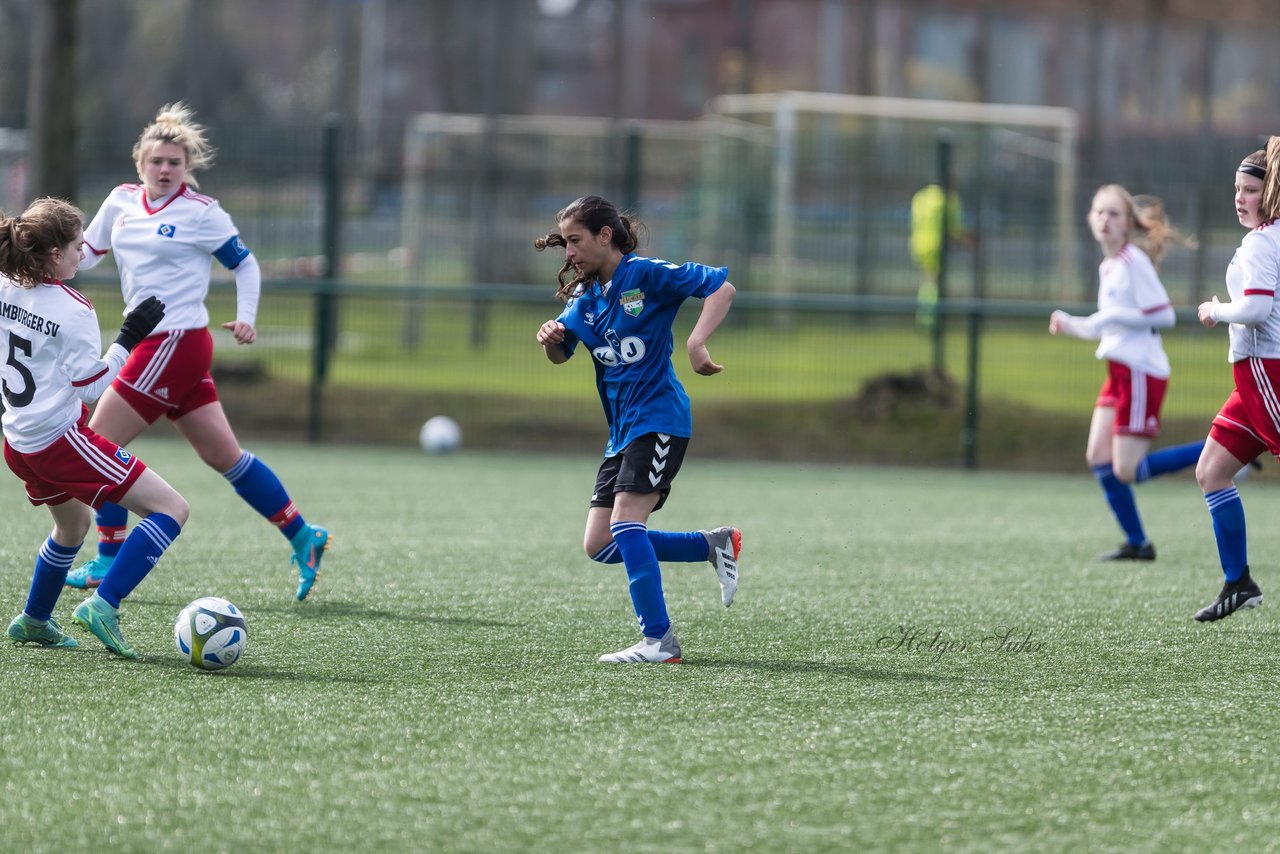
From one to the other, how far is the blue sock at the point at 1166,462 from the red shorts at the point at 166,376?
183 inches

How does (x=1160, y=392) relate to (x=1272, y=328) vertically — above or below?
below

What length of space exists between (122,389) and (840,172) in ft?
51.0

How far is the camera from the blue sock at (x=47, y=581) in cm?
540

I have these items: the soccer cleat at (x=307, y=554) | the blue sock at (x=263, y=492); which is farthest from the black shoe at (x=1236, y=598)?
the blue sock at (x=263, y=492)

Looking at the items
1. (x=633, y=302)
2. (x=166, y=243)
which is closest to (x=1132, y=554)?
(x=633, y=302)

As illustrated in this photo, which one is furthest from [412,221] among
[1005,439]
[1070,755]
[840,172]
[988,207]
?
[1070,755]

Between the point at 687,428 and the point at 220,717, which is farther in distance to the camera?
the point at 687,428

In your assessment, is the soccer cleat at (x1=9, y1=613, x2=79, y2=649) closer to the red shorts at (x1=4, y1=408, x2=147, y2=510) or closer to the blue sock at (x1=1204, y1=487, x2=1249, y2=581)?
the red shorts at (x1=4, y1=408, x2=147, y2=510)

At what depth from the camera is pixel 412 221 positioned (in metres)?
20.1

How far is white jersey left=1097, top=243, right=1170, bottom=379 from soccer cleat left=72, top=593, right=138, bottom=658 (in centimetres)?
513

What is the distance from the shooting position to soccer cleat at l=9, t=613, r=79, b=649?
5.44 metres

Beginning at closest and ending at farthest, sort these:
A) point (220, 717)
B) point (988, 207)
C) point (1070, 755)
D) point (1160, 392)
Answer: point (1070, 755), point (220, 717), point (1160, 392), point (988, 207)

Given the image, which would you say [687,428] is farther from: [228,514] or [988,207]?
[988,207]

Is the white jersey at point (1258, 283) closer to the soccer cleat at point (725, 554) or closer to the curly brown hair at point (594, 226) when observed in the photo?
the soccer cleat at point (725, 554)
